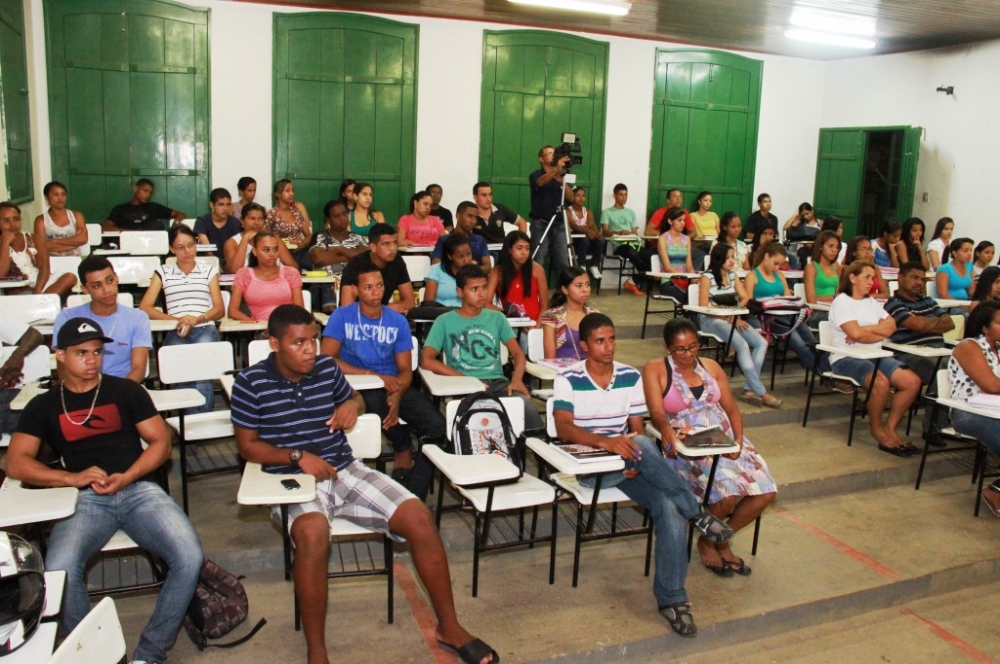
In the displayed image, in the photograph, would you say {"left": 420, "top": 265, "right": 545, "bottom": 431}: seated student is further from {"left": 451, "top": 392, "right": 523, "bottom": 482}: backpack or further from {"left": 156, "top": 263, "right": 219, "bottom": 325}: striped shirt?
{"left": 156, "top": 263, "right": 219, "bottom": 325}: striped shirt

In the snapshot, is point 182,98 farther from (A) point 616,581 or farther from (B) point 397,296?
(A) point 616,581

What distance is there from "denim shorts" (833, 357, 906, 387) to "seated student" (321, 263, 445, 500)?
2978 millimetres

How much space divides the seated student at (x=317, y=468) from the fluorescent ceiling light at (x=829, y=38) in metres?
7.13

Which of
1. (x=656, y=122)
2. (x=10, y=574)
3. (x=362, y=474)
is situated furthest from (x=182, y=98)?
(x=10, y=574)

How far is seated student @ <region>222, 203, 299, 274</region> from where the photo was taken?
6.56 m

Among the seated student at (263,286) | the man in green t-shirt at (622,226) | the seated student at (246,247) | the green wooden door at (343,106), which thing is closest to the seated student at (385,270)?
the seated student at (263,286)

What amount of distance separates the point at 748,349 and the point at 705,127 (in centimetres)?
506

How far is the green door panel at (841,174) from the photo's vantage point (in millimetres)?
10445

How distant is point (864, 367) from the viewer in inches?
224

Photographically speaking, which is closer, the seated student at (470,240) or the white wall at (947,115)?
the seated student at (470,240)

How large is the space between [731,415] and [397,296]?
261 cm

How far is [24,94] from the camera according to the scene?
7391mm

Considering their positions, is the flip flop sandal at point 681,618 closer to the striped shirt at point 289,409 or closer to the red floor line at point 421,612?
the red floor line at point 421,612

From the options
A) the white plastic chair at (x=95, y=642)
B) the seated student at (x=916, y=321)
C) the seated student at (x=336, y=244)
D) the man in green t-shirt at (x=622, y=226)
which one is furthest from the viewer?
the man in green t-shirt at (x=622, y=226)
